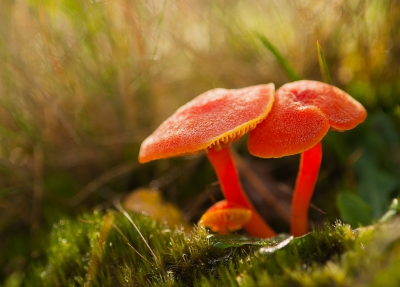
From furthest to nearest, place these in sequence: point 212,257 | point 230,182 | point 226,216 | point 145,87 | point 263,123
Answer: point 145,87 < point 230,182 < point 226,216 < point 263,123 < point 212,257

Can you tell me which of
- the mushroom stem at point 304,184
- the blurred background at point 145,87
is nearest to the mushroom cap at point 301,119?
the mushroom stem at point 304,184

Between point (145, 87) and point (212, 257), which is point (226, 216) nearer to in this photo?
point (212, 257)

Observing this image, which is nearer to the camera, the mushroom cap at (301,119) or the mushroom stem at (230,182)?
the mushroom cap at (301,119)

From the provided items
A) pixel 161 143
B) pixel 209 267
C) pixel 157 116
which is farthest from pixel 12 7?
pixel 209 267

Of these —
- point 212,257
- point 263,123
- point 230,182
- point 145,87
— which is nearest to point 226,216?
point 230,182

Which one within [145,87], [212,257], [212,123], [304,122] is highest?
[145,87]

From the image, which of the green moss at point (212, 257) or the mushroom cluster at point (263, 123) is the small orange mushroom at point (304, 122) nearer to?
the mushroom cluster at point (263, 123)
